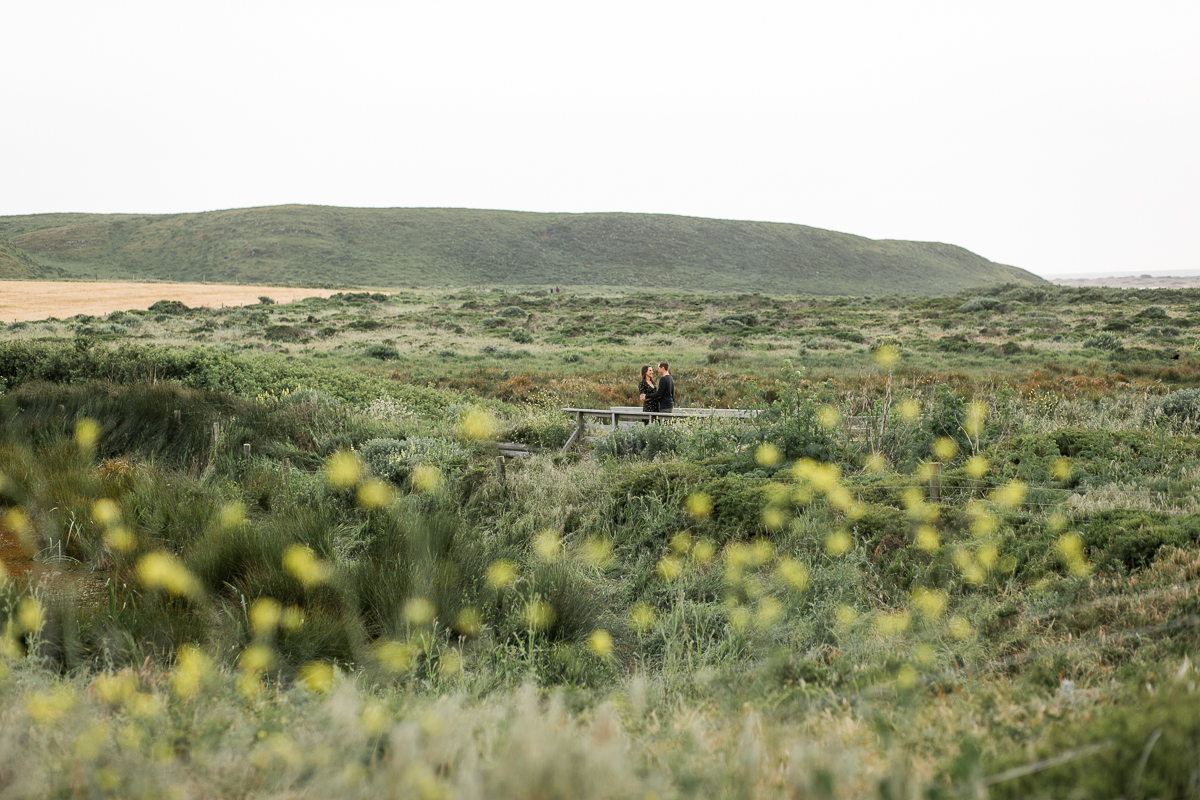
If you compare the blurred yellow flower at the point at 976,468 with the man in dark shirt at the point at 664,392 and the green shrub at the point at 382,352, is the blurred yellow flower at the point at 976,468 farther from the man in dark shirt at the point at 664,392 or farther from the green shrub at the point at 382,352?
the green shrub at the point at 382,352

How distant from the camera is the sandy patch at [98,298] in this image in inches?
1462

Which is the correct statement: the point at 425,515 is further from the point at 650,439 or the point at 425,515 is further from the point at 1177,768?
the point at 1177,768

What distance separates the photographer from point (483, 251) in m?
104

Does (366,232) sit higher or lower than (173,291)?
higher

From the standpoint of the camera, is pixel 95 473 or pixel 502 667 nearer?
pixel 502 667

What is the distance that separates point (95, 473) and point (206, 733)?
4288 millimetres

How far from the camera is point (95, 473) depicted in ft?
17.8

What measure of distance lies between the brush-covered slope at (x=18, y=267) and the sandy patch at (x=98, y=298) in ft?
67.8

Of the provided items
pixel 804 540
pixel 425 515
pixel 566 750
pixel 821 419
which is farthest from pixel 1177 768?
pixel 821 419

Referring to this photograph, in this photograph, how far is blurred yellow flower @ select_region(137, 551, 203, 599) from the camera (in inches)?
143

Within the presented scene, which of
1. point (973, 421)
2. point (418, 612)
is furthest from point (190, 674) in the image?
point (973, 421)

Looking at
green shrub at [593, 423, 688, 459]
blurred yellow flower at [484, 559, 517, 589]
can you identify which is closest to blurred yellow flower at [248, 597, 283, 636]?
blurred yellow flower at [484, 559, 517, 589]

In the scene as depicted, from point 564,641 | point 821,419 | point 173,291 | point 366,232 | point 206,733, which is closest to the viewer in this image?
point 206,733

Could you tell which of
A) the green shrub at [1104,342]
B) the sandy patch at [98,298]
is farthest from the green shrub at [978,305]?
the sandy patch at [98,298]
